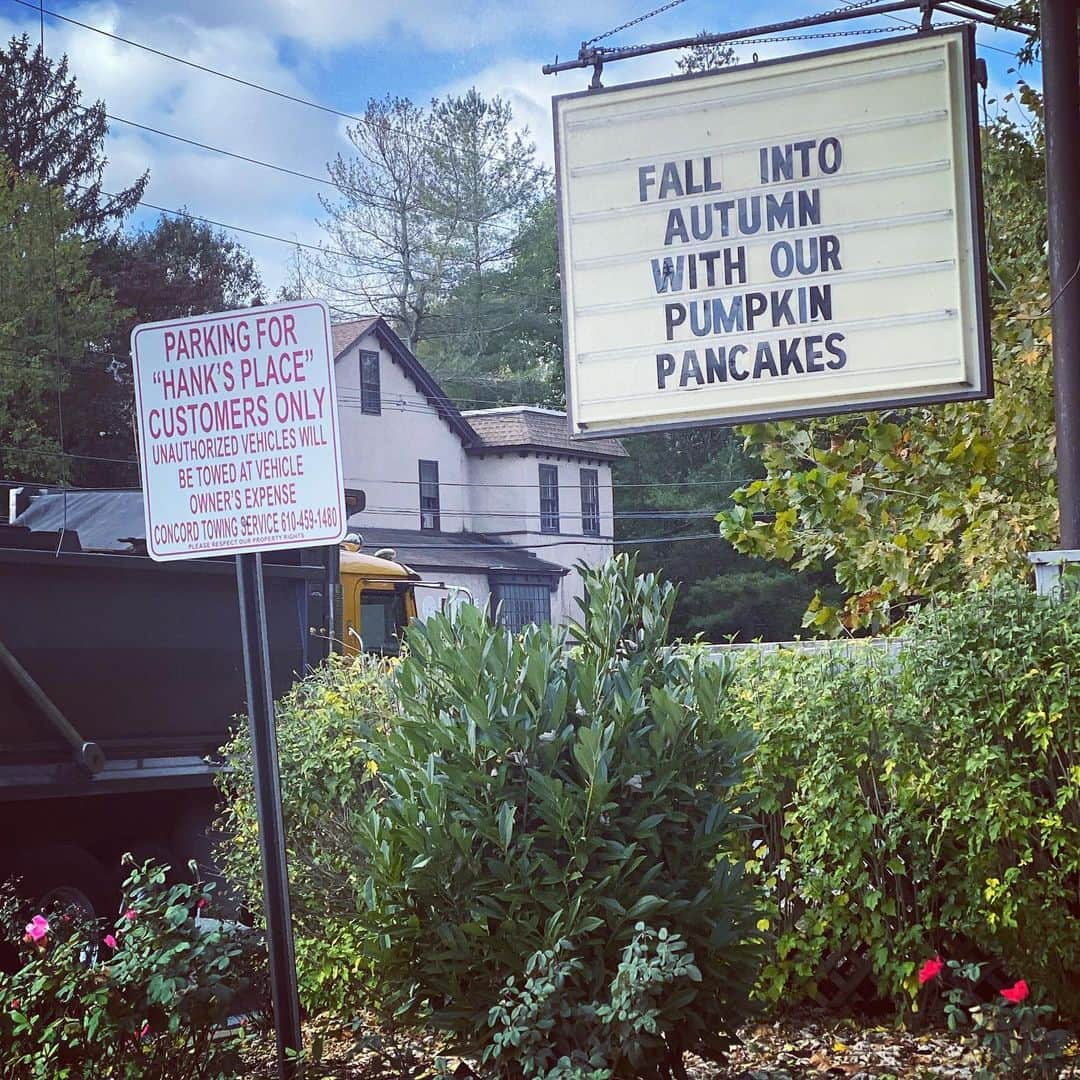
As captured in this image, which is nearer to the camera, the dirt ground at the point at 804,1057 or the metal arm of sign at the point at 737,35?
the dirt ground at the point at 804,1057

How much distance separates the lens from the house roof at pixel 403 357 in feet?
127

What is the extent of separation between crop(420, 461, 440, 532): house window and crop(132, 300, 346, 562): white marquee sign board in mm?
35662

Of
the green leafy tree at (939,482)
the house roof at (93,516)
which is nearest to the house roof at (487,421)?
the house roof at (93,516)

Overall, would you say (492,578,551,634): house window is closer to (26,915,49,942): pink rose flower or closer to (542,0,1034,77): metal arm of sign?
(542,0,1034,77): metal arm of sign

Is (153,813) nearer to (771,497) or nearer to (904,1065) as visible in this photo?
(771,497)

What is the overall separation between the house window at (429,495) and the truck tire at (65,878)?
3052 cm

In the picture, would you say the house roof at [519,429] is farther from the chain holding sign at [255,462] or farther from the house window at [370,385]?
the chain holding sign at [255,462]

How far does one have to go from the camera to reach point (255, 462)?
5.18m

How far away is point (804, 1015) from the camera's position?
6.36 meters

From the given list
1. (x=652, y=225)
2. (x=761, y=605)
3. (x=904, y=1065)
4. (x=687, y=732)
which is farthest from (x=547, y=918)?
(x=761, y=605)

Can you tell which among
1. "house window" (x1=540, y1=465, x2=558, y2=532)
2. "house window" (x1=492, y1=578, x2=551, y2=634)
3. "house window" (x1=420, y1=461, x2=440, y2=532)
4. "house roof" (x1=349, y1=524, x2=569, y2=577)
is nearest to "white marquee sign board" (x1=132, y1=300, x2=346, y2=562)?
"house roof" (x1=349, y1=524, x2=569, y2=577)

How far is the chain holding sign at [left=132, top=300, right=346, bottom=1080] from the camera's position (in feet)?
16.6

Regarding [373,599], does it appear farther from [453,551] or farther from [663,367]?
[453,551]

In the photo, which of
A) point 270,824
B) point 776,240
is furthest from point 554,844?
point 776,240
